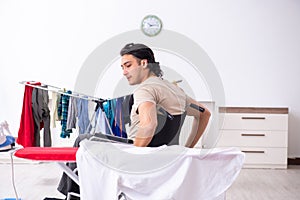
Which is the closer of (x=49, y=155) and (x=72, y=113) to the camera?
(x=49, y=155)

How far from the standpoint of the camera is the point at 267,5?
459 cm

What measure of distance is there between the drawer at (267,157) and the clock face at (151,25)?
162 centimetres

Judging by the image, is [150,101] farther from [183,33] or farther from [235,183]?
[183,33]

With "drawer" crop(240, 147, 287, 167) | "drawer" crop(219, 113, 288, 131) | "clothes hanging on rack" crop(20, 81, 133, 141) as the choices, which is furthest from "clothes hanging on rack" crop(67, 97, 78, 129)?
"drawer" crop(240, 147, 287, 167)

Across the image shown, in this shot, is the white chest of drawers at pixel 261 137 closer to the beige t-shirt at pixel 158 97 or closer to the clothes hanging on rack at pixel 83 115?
the clothes hanging on rack at pixel 83 115

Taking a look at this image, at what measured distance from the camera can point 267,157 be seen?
4.37 meters

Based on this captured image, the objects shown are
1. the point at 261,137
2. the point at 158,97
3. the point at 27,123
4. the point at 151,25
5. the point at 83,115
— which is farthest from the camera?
the point at 151,25

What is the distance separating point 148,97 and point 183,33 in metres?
3.01

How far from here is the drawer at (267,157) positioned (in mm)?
4367

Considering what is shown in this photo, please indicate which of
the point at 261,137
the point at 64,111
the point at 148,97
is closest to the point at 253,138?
the point at 261,137

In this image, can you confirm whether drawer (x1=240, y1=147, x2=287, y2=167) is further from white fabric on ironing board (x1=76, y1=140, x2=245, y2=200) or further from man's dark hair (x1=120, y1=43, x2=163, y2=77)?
white fabric on ironing board (x1=76, y1=140, x2=245, y2=200)

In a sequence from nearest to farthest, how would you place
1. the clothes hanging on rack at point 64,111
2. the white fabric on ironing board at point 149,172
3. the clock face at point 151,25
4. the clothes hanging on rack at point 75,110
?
the white fabric on ironing board at point 149,172, the clothes hanging on rack at point 75,110, the clothes hanging on rack at point 64,111, the clock face at point 151,25

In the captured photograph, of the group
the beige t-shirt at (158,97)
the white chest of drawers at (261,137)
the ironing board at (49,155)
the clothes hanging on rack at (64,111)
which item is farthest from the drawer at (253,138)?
the ironing board at (49,155)

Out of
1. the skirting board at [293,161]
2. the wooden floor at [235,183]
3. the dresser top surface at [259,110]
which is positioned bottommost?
the skirting board at [293,161]
